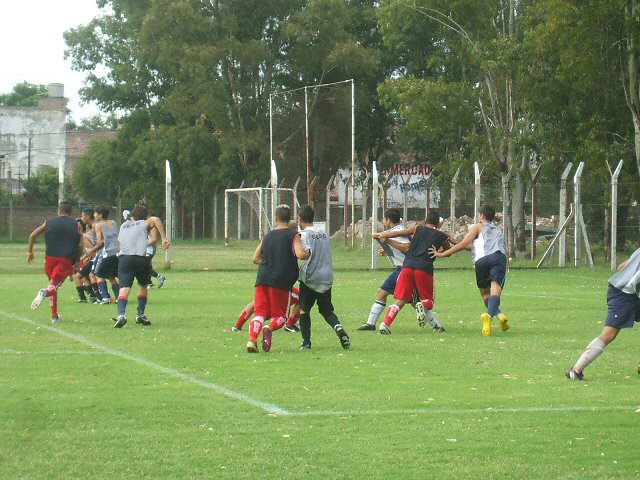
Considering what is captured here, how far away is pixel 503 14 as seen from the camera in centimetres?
3912

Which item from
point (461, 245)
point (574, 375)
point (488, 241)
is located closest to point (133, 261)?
point (461, 245)

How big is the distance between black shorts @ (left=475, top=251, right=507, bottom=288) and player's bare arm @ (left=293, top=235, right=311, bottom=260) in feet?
Result: 11.8

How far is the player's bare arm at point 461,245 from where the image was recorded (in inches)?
606

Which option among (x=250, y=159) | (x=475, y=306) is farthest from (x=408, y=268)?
(x=250, y=159)

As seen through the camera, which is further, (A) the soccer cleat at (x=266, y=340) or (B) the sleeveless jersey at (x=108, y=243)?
(B) the sleeveless jersey at (x=108, y=243)

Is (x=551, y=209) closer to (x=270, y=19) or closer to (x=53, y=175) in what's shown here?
(x=270, y=19)

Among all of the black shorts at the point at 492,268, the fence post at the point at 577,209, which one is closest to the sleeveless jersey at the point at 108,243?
the black shorts at the point at 492,268

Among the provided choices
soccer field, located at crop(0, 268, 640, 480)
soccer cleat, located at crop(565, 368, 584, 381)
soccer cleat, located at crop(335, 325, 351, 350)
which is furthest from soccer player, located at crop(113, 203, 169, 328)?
soccer cleat, located at crop(565, 368, 584, 381)

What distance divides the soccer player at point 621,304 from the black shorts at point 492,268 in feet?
16.3

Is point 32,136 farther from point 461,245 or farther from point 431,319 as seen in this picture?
point 461,245

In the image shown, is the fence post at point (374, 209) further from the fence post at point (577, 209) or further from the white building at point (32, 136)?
the white building at point (32, 136)

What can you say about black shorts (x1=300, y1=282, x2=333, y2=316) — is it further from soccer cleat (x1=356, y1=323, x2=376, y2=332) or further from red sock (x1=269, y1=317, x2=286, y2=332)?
Result: soccer cleat (x1=356, y1=323, x2=376, y2=332)

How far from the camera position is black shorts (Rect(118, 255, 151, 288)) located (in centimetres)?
1661

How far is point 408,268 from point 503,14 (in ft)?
81.8
